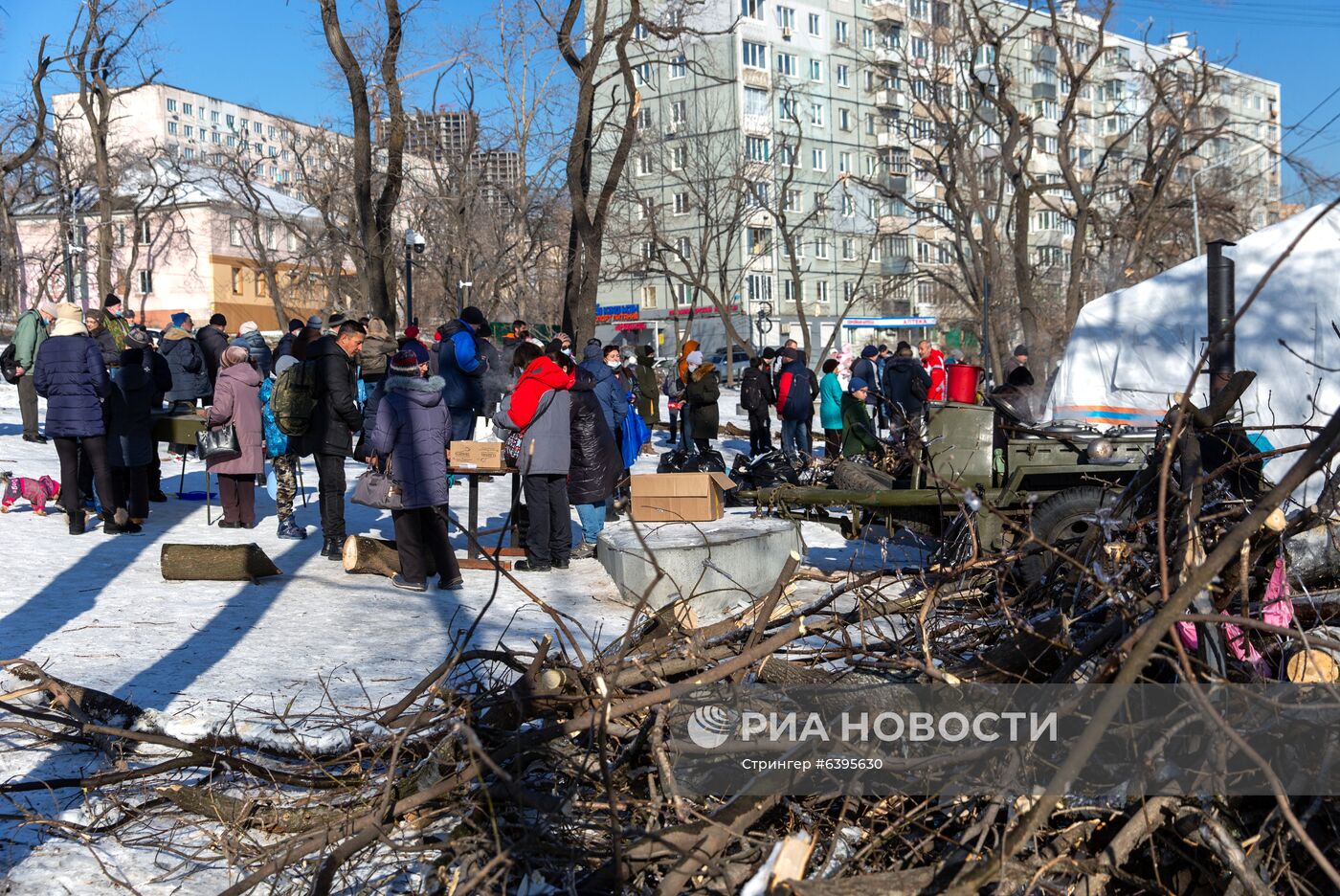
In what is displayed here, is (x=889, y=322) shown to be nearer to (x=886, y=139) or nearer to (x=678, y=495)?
(x=886, y=139)

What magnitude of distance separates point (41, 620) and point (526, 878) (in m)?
5.27

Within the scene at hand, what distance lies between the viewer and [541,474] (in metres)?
9.86

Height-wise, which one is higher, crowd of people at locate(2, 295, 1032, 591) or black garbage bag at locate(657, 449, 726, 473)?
crowd of people at locate(2, 295, 1032, 591)

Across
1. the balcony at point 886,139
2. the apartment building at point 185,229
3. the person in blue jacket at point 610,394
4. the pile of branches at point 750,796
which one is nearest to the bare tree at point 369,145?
the person in blue jacket at point 610,394

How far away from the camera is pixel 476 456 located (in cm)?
1007

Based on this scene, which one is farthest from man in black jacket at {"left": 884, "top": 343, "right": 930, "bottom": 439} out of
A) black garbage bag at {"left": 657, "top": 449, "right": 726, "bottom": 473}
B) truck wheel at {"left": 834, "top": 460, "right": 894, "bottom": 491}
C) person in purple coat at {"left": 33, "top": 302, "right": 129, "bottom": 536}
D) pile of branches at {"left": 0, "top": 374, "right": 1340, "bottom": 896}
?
pile of branches at {"left": 0, "top": 374, "right": 1340, "bottom": 896}

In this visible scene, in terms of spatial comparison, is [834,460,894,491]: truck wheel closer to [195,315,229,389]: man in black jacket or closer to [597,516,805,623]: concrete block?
[597,516,805,623]: concrete block

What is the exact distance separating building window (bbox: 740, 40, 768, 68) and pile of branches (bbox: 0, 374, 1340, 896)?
6329 centimetres

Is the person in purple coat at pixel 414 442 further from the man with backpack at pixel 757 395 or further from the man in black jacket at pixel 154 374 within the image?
the man with backpack at pixel 757 395

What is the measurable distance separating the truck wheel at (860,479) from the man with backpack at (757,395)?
310 inches

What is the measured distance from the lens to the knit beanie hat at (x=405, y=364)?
874 centimetres

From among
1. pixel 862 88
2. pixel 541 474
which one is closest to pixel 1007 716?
pixel 541 474

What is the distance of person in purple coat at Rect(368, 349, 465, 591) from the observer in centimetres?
878

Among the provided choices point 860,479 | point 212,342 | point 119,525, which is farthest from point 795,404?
point 119,525
